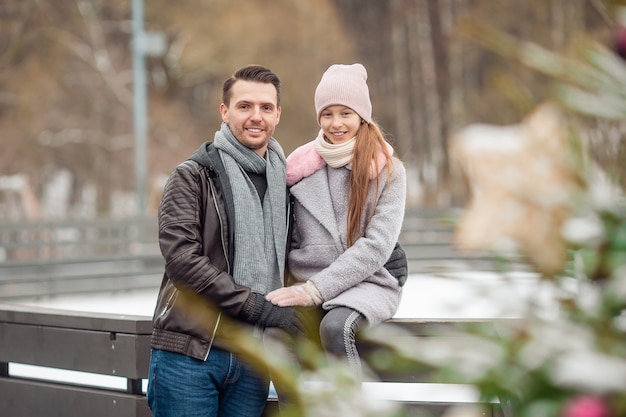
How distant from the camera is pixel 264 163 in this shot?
3.83 meters

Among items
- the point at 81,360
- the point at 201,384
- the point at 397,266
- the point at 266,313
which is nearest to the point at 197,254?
the point at 266,313

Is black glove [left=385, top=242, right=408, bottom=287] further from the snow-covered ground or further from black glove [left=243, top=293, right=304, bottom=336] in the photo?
black glove [left=243, top=293, right=304, bottom=336]

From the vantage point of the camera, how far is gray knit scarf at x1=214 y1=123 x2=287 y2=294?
145 inches

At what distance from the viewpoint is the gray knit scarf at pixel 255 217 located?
3.70 metres

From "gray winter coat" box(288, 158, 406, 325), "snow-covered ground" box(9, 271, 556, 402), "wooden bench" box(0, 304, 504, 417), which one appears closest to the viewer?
"snow-covered ground" box(9, 271, 556, 402)

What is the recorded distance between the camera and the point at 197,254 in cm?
364

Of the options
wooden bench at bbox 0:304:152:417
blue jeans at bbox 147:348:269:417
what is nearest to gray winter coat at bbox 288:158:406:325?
blue jeans at bbox 147:348:269:417

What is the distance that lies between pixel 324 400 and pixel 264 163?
9.16ft

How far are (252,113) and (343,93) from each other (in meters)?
0.31

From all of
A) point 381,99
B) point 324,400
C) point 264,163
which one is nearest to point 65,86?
point 381,99

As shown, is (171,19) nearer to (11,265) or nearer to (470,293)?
(11,265)

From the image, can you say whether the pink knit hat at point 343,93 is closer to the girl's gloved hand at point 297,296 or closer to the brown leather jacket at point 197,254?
the brown leather jacket at point 197,254

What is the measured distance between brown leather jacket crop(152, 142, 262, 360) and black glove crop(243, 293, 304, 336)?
27 millimetres

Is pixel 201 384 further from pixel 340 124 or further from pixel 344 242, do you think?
pixel 340 124
